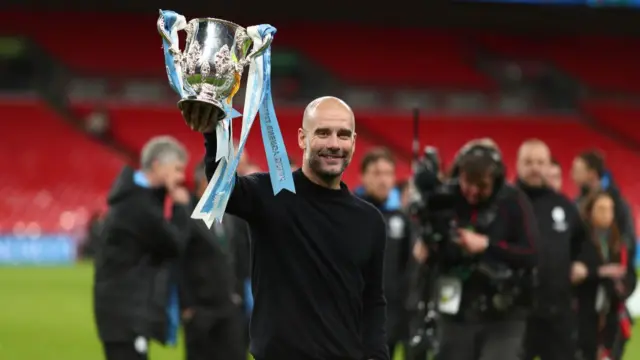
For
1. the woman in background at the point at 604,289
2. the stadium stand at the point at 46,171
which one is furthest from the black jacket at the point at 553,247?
the stadium stand at the point at 46,171

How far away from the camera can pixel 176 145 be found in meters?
7.72

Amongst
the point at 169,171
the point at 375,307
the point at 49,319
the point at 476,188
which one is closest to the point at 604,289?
the point at 476,188

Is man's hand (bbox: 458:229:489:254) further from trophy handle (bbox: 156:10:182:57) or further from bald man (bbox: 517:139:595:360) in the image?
trophy handle (bbox: 156:10:182:57)

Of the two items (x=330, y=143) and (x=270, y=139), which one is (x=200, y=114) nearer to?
(x=270, y=139)

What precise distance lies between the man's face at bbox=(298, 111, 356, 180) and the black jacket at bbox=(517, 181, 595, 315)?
4.65m

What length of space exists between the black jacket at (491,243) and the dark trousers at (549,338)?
194 centimetres

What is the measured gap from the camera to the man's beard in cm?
504

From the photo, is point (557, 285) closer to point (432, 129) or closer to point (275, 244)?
point (275, 244)

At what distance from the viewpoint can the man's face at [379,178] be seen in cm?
966

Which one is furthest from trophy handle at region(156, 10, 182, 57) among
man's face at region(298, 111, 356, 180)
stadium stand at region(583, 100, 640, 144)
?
stadium stand at region(583, 100, 640, 144)

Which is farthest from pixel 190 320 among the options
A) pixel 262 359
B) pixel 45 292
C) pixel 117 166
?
pixel 117 166

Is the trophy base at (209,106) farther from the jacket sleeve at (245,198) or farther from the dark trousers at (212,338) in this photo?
the dark trousers at (212,338)

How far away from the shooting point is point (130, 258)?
7.54m

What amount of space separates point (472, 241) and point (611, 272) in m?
3.26
